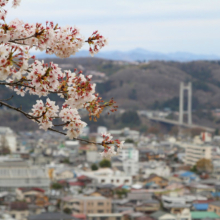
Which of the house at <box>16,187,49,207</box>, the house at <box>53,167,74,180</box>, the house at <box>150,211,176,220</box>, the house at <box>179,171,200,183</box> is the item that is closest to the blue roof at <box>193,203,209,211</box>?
the house at <box>150,211,176,220</box>

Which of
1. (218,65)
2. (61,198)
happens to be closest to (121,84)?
(218,65)

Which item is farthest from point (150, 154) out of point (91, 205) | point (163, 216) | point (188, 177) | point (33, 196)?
point (163, 216)

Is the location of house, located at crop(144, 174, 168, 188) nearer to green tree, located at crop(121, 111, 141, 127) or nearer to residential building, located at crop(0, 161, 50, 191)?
residential building, located at crop(0, 161, 50, 191)

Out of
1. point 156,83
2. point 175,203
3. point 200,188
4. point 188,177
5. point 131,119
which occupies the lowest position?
point 175,203

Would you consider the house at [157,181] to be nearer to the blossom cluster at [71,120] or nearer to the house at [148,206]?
the house at [148,206]

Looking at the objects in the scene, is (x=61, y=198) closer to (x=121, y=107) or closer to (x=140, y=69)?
(x=121, y=107)

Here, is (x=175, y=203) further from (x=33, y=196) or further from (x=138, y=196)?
(x=33, y=196)

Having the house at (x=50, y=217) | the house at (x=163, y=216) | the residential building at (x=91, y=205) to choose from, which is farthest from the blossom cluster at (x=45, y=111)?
the residential building at (x=91, y=205)

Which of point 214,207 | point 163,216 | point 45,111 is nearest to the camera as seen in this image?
point 45,111
